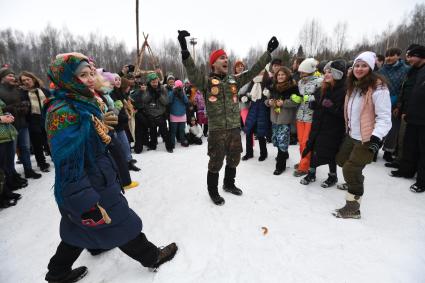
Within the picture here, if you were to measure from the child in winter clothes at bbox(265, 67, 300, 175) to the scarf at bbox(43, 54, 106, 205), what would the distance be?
3.35 metres

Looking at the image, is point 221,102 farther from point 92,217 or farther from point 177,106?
point 177,106

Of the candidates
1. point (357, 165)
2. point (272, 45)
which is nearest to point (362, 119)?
point (357, 165)

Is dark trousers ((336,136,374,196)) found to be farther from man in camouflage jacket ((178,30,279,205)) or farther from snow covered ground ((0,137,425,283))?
man in camouflage jacket ((178,30,279,205))

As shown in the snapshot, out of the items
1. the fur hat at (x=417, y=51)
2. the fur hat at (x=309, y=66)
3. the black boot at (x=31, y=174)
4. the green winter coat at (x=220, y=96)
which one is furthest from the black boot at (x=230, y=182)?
the black boot at (x=31, y=174)

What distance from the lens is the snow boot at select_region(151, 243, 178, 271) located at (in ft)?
7.30

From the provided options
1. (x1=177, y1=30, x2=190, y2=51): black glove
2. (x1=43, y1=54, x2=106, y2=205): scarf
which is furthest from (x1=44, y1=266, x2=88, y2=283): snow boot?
(x1=177, y1=30, x2=190, y2=51): black glove

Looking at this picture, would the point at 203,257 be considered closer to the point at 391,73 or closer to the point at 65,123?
the point at 65,123

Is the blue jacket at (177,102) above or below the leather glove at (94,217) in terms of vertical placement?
above

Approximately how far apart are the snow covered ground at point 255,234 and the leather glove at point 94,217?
849 mm

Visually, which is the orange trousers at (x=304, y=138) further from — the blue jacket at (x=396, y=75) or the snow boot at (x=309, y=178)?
the blue jacket at (x=396, y=75)

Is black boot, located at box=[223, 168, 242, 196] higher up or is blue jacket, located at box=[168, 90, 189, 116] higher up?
blue jacket, located at box=[168, 90, 189, 116]

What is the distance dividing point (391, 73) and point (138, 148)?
5.93 meters

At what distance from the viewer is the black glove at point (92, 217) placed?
1622 mm

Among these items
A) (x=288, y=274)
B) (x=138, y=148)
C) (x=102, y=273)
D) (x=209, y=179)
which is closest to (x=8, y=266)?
(x=102, y=273)
